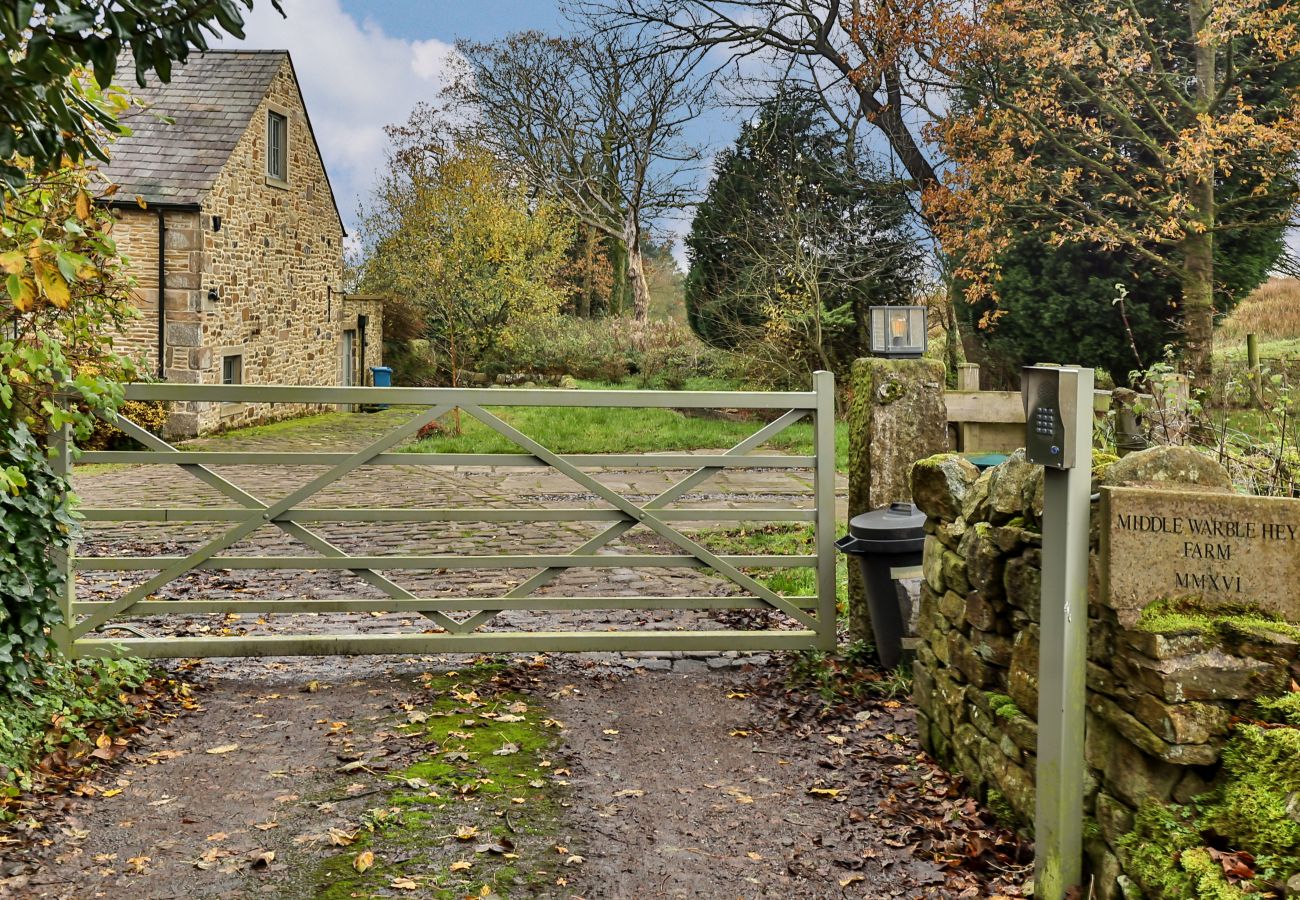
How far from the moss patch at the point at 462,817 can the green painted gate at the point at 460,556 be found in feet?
2.28

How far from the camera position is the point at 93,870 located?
372cm

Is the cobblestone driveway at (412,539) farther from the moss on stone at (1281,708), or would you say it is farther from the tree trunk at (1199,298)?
the tree trunk at (1199,298)

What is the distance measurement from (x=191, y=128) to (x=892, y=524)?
18069 millimetres

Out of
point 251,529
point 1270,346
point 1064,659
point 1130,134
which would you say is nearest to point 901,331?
point 1064,659

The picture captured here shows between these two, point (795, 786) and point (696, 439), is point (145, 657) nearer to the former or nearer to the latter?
point (795, 786)

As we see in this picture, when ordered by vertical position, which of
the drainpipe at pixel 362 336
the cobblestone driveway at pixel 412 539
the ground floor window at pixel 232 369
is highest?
the drainpipe at pixel 362 336

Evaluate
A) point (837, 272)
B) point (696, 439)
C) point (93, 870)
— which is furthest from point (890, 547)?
point (837, 272)

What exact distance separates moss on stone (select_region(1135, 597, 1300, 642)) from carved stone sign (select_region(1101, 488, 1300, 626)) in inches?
0.9

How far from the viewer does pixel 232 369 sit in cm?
2047

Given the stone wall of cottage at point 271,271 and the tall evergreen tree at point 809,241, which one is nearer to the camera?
the stone wall of cottage at point 271,271

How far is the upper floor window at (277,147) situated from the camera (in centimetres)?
2161

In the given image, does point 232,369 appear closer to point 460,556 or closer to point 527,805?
point 460,556

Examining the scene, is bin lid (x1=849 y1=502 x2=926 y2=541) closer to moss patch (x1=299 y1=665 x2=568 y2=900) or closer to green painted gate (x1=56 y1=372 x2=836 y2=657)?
green painted gate (x1=56 y1=372 x2=836 y2=657)

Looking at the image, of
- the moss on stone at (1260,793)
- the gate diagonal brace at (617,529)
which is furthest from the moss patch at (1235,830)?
the gate diagonal brace at (617,529)
